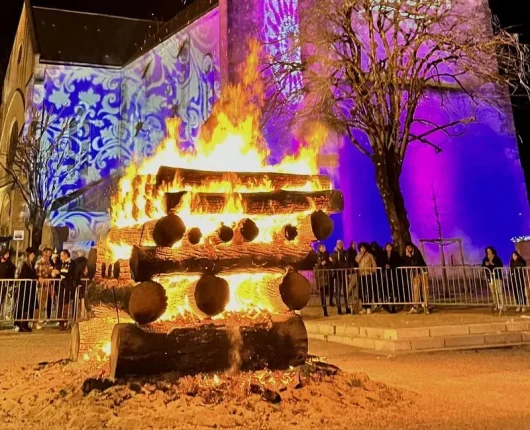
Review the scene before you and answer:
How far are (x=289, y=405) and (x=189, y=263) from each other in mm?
1752

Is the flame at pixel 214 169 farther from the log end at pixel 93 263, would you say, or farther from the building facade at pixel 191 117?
the building facade at pixel 191 117

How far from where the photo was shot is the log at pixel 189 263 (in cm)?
489

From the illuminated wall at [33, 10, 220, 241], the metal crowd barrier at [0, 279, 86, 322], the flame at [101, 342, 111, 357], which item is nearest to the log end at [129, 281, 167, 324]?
the flame at [101, 342, 111, 357]

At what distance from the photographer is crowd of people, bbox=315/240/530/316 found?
39.7 ft

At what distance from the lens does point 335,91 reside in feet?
54.6

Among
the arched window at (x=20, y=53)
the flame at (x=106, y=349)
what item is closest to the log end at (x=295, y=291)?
the flame at (x=106, y=349)

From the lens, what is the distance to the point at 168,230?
15.9 ft

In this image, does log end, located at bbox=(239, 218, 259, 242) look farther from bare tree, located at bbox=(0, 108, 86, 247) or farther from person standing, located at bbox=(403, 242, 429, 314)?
bare tree, located at bbox=(0, 108, 86, 247)

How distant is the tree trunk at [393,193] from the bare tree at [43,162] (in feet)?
49.5

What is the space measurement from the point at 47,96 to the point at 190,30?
8358 mm

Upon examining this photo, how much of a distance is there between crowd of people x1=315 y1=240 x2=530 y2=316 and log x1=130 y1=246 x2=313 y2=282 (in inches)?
301

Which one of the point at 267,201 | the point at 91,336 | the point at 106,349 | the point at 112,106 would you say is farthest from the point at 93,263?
the point at 112,106

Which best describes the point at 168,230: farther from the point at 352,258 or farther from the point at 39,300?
the point at 352,258

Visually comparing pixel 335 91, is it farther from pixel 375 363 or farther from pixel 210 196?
pixel 210 196
